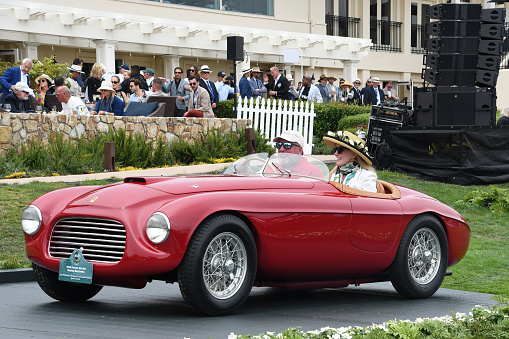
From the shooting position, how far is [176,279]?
661 centimetres

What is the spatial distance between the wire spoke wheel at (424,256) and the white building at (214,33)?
1978 centimetres

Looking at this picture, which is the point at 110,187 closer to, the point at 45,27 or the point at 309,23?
the point at 45,27

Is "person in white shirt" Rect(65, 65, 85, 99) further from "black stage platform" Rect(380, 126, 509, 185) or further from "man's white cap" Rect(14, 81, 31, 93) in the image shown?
"black stage platform" Rect(380, 126, 509, 185)

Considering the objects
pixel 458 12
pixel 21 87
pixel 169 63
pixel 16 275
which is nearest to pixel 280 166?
pixel 16 275

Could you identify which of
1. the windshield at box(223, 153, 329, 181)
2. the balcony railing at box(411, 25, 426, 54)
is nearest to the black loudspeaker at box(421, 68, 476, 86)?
the windshield at box(223, 153, 329, 181)

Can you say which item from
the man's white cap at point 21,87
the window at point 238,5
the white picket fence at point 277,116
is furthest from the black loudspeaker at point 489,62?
the window at point 238,5

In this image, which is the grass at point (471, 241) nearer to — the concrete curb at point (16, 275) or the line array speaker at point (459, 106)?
the concrete curb at point (16, 275)

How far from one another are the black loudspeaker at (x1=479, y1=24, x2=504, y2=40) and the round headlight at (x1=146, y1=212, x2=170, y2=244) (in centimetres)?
1444

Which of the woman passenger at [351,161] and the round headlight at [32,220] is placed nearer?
the round headlight at [32,220]

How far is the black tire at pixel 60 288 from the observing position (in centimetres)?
716

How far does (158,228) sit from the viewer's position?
20.6 ft

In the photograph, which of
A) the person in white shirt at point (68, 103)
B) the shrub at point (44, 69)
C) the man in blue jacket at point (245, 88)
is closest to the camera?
the person in white shirt at point (68, 103)

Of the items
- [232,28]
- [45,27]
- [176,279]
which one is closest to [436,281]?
[176,279]

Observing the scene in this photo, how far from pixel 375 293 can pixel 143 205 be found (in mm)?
3075
